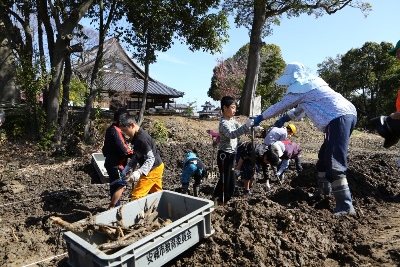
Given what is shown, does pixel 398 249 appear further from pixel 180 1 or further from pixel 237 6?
pixel 237 6

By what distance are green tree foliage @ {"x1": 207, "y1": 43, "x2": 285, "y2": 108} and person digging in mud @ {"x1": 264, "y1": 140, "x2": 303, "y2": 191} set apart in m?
15.0

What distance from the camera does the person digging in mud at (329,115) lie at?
3268 mm

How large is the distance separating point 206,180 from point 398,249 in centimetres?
348

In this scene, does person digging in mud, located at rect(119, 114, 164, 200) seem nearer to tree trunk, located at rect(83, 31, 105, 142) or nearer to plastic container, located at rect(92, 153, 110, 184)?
plastic container, located at rect(92, 153, 110, 184)

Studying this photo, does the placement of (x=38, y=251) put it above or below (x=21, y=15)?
below

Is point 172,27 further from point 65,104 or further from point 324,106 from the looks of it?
point 324,106

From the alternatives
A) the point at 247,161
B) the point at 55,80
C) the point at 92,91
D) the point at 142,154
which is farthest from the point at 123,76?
the point at 142,154

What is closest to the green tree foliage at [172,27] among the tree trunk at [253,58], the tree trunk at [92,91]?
the tree trunk at [92,91]

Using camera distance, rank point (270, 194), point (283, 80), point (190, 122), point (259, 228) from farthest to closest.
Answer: point (190, 122) < point (270, 194) < point (283, 80) < point (259, 228)

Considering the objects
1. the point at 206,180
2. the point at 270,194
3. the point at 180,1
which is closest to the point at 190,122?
the point at 180,1

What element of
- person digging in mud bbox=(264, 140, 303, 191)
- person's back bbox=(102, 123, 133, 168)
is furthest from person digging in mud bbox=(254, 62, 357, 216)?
person's back bbox=(102, 123, 133, 168)

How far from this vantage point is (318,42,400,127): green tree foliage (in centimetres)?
2322

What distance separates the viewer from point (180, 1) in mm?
9438

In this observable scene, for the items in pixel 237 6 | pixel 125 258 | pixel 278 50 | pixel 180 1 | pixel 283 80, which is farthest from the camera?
pixel 278 50
